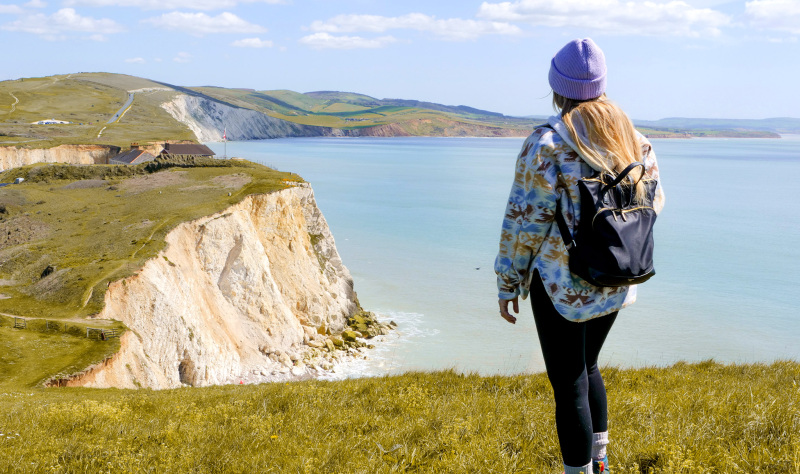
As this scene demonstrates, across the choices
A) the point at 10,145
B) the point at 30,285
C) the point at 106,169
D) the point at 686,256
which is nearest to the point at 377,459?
the point at 30,285

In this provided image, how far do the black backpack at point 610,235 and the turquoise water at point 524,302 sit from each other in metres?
7.03

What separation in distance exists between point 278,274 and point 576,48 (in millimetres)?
31991

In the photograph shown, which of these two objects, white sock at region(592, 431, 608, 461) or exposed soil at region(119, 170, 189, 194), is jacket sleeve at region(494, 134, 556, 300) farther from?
exposed soil at region(119, 170, 189, 194)

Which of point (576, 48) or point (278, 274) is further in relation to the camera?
point (278, 274)

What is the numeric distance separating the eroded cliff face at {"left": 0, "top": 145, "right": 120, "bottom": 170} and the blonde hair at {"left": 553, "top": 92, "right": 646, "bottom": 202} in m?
69.0

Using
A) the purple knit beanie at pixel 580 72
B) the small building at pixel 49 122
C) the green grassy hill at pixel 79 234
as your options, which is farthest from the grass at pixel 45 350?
the small building at pixel 49 122

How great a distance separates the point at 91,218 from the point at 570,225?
112 ft

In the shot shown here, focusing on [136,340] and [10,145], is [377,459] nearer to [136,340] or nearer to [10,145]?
[136,340]

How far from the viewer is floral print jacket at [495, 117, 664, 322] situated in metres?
3.08

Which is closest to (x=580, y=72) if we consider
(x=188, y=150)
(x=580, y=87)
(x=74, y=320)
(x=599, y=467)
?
(x=580, y=87)

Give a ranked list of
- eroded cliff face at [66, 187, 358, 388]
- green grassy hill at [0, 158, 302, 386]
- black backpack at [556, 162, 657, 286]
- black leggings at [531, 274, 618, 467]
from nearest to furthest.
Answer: black backpack at [556, 162, 657, 286] → black leggings at [531, 274, 618, 467] → green grassy hill at [0, 158, 302, 386] → eroded cliff face at [66, 187, 358, 388]

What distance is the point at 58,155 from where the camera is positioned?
6619cm

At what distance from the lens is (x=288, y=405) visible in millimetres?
5832

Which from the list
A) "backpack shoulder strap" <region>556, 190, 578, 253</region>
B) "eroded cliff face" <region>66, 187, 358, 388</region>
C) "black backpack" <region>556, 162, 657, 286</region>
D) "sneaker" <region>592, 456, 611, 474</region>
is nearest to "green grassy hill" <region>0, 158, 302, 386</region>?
"eroded cliff face" <region>66, 187, 358, 388</region>
